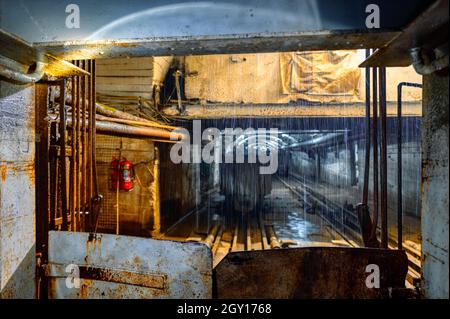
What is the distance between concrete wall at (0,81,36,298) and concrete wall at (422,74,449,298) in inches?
157

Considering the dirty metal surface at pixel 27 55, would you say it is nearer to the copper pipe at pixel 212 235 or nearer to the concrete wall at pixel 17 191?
the concrete wall at pixel 17 191

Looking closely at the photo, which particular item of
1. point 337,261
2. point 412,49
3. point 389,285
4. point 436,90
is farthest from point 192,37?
point 389,285

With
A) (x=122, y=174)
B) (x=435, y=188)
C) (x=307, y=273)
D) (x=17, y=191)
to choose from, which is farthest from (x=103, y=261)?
(x=122, y=174)

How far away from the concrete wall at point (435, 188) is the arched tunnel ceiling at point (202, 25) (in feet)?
2.14

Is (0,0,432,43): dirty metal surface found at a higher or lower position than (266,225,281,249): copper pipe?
higher

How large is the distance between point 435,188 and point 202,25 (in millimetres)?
2395

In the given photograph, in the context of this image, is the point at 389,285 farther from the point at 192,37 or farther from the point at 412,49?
the point at 192,37

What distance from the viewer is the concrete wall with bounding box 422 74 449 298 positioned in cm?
220

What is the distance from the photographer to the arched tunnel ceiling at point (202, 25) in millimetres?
2244

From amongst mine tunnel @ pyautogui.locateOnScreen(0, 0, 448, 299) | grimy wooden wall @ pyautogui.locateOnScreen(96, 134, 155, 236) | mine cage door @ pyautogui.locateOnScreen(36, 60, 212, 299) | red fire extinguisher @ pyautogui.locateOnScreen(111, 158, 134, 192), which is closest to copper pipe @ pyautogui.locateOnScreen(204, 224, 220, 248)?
grimy wooden wall @ pyautogui.locateOnScreen(96, 134, 155, 236)

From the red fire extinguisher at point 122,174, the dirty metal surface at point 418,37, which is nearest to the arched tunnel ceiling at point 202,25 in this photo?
the dirty metal surface at point 418,37

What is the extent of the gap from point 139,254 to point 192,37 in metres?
2.18

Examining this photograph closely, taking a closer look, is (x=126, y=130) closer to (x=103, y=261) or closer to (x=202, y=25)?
(x=103, y=261)

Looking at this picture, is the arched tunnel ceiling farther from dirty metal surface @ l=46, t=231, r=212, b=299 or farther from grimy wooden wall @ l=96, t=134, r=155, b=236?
grimy wooden wall @ l=96, t=134, r=155, b=236
